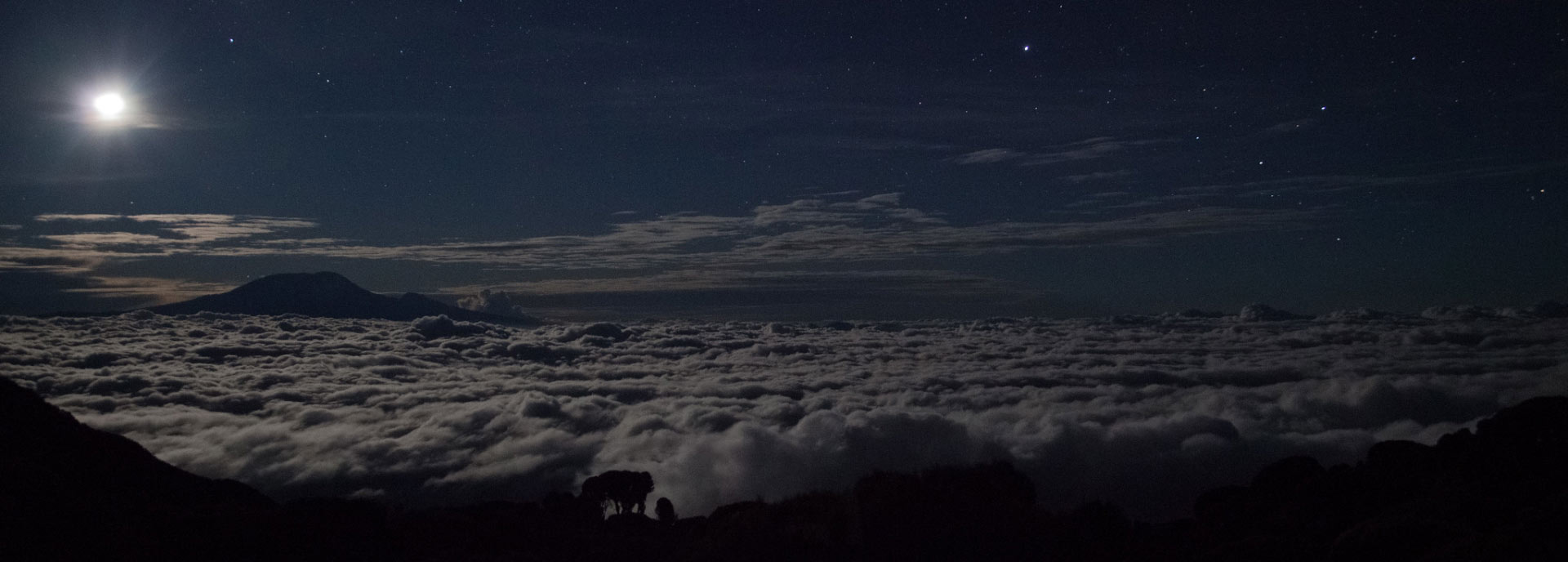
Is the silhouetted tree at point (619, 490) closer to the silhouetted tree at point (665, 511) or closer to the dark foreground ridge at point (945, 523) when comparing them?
the dark foreground ridge at point (945, 523)

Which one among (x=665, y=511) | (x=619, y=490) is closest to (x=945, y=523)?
(x=665, y=511)

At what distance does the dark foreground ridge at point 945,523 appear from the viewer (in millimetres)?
19672

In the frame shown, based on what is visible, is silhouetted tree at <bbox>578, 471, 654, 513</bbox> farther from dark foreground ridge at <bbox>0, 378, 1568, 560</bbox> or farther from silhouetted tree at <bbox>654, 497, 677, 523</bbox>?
silhouetted tree at <bbox>654, 497, 677, 523</bbox>

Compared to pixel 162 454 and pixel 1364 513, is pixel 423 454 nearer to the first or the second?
pixel 162 454

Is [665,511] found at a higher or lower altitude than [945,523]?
lower

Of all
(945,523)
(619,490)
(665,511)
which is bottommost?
(619,490)

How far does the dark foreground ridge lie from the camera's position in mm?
19672

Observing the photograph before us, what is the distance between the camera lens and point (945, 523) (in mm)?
24734

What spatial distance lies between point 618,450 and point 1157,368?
134 meters

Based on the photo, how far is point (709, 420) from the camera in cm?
15638

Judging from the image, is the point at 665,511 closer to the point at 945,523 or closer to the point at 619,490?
the point at 619,490

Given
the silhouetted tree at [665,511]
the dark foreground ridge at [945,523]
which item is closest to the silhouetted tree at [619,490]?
the dark foreground ridge at [945,523]

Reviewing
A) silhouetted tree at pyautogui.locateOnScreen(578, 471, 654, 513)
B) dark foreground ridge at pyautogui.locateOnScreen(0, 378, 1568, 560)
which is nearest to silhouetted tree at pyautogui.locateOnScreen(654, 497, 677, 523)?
dark foreground ridge at pyautogui.locateOnScreen(0, 378, 1568, 560)

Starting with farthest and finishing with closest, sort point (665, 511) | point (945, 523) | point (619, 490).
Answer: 1. point (619, 490)
2. point (665, 511)
3. point (945, 523)
